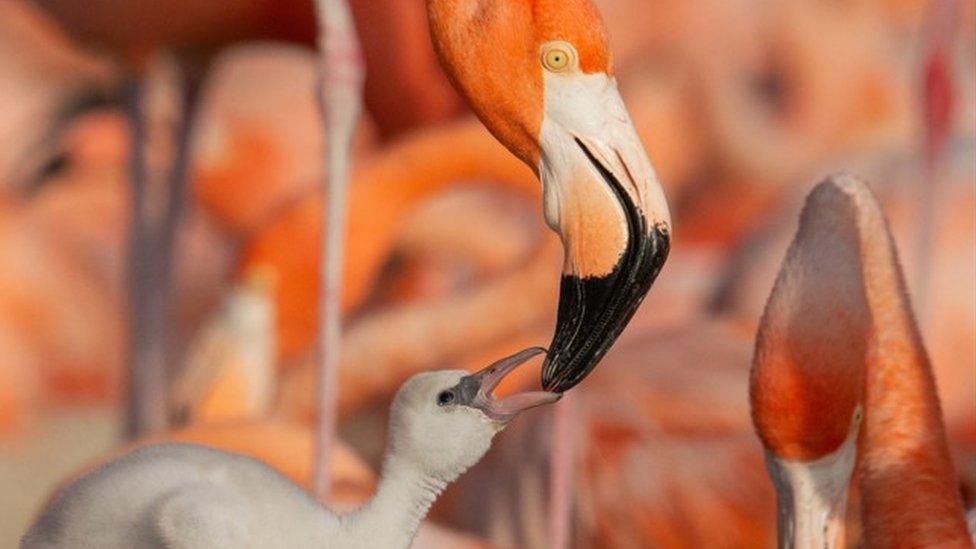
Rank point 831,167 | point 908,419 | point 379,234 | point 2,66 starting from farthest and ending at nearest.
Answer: point 2,66 → point 831,167 → point 379,234 → point 908,419

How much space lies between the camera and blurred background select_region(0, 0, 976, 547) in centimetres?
275

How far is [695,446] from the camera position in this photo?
271 centimetres

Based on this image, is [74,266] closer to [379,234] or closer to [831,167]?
[379,234]

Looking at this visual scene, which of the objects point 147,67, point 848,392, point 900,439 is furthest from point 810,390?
point 147,67

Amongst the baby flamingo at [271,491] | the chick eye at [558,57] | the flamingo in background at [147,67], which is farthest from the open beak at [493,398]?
the flamingo in background at [147,67]

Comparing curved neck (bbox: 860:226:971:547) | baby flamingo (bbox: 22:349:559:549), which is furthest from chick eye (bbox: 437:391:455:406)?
curved neck (bbox: 860:226:971:547)

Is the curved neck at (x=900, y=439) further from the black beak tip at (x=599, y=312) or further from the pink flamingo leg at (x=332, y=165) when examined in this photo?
the pink flamingo leg at (x=332, y=165)

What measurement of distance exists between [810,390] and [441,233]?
197cm

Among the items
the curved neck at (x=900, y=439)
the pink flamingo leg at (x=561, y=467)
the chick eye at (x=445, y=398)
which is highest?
the curved neck at (x=900, y=439)

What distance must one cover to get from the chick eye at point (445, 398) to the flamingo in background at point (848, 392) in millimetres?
337

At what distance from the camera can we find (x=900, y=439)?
71.7 inches

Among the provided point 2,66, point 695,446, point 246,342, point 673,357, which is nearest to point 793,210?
point 673,357

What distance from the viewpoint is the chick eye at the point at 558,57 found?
1559mm

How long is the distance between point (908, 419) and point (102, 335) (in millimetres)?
2386
